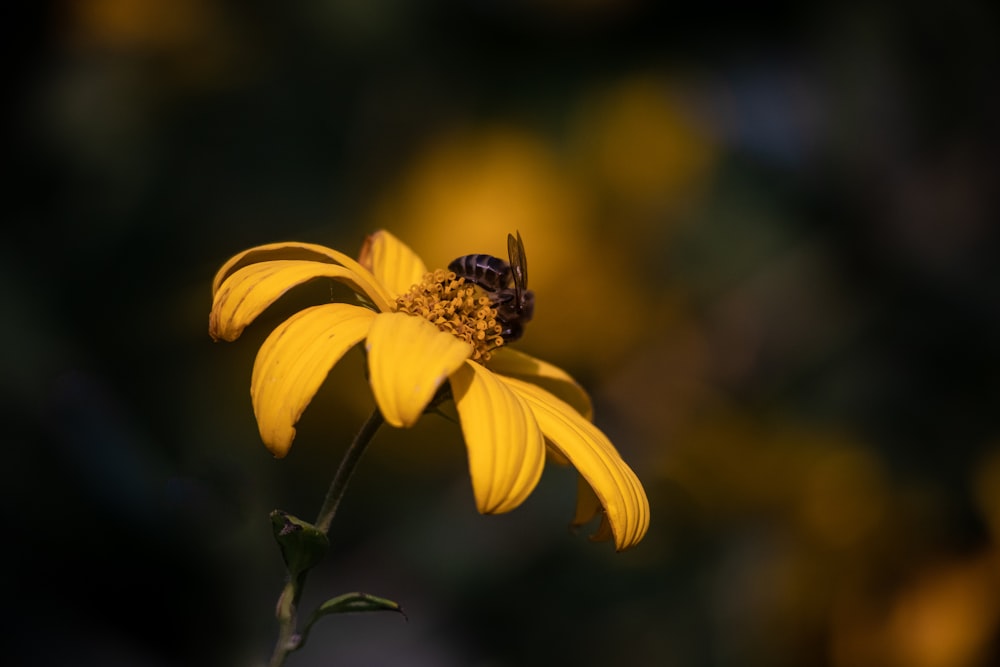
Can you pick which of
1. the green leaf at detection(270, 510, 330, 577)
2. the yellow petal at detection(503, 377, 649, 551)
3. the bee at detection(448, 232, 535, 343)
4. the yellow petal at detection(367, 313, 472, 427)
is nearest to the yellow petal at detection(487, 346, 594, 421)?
the bee at detection(448, 232, 535, 343)

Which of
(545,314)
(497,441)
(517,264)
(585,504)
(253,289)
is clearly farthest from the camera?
(545,314)

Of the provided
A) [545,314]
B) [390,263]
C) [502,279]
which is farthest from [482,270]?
[545,314]

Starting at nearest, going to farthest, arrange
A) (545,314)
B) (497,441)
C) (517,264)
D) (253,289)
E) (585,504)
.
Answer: (497,441) < (253,289) < (585,504) < (517,264) < (545,314)

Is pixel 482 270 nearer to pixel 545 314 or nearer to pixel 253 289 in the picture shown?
pixel 253 289

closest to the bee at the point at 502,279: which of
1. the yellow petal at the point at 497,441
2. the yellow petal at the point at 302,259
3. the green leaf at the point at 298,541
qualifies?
the yellow petal at the point at 302,259

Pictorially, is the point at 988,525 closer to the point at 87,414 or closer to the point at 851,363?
the point at 851,363
